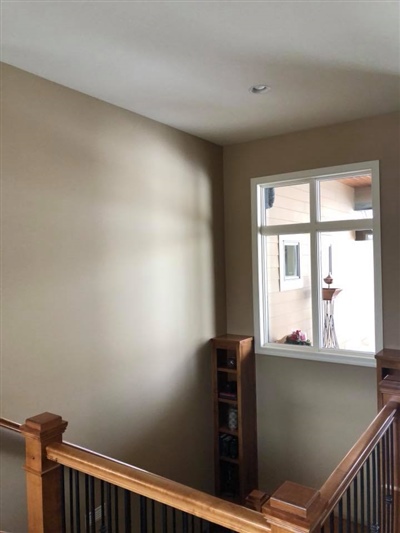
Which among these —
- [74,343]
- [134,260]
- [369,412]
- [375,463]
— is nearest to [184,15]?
[134,260]

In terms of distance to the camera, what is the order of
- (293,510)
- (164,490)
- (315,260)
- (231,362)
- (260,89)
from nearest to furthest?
(293,510), (164,490), (260,89), (315,260), (231,362)

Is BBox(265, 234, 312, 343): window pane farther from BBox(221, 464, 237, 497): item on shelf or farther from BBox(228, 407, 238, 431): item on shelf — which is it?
BBox(221, 464, 237, 497): item on shelf

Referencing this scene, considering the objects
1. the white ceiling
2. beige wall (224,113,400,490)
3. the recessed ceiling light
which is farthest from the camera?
beige wall (224,113,400,490)

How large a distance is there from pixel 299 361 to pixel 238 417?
825 millimetres

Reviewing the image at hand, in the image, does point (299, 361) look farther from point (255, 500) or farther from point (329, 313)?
point (255, 500)

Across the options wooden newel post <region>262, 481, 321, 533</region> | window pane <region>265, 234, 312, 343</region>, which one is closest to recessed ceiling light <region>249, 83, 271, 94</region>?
window pane <region>265, 234, 312, 343</region>

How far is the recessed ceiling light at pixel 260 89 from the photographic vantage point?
9.59 feet

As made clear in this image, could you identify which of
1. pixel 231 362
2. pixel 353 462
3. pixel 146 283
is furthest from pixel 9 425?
pixel 231 362

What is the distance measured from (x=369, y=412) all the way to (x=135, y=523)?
2.19 metres

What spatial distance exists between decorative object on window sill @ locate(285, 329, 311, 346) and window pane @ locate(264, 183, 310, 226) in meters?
1.12

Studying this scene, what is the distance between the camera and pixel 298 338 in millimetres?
4172

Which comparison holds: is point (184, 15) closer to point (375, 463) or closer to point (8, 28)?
point (8, 28)

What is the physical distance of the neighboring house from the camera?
261 cm

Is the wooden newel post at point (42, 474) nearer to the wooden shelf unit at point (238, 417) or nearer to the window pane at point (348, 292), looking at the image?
the wooden shelf unit at point (238, 417)
